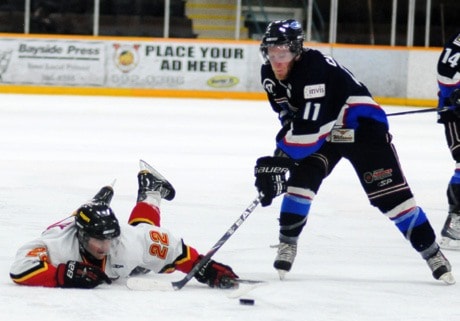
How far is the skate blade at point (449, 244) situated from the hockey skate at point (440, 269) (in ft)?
2.91

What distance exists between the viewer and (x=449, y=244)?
5055 mm

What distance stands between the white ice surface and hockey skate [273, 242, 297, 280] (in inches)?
1.9

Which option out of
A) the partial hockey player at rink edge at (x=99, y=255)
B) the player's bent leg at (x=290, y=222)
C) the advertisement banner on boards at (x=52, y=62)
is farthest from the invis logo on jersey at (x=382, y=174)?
the advertisement banner on boards at (x=52, y=62)

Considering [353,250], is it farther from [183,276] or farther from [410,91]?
[410,91]

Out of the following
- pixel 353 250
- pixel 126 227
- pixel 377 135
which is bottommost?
pixel 353 250

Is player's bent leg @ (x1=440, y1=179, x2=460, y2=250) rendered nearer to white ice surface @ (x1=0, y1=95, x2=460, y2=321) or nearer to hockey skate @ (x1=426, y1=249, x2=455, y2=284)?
white ice surface @ (x1=0, y1=95, x2=460, y2=321)

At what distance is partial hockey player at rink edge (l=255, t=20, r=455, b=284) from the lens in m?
3.95

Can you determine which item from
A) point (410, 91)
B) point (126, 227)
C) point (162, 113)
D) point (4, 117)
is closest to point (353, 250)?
point (126, 227)

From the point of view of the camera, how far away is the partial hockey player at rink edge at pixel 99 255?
371cm

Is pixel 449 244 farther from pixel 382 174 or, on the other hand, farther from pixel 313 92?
pixel 313 92

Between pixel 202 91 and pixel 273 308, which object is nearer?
pixel 273 308

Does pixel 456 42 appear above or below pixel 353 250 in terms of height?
above

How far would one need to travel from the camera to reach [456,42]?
500 cm

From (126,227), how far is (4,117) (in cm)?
707
